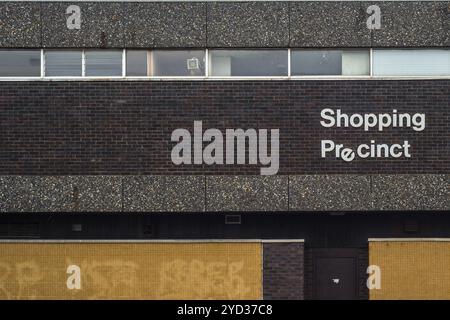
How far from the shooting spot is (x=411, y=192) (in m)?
11.4

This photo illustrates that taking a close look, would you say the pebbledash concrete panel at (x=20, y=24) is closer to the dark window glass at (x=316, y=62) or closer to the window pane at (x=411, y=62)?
the dark window glass at (x=316, y=62)

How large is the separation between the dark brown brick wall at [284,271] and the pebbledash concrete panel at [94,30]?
16.2 feet

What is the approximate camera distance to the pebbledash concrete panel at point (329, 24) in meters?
11.5

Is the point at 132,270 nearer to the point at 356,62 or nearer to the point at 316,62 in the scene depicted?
the point at 316,62

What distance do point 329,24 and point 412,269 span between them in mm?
4943

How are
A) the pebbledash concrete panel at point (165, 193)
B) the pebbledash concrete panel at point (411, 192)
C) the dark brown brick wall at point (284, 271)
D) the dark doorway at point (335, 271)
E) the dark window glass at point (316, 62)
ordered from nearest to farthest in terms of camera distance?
1. the pebbledash concrete panel at point (411, 192)
2. the pebbledash concrete panel at point (165, 193)
3. the dark window glass at point (316, 62)
4. the dark brown brick wall at point (284, 271)
5. the dark doorway at point (335, 271)

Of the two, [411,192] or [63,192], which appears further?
[63,192]

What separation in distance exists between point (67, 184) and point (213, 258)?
10.2ft

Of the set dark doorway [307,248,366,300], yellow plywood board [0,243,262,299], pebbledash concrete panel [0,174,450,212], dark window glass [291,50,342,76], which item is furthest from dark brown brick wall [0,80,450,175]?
dark doorway [307,248,366,300]

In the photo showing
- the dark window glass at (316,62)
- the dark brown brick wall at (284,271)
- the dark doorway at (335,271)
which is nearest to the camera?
the dark window glass at (316,62)

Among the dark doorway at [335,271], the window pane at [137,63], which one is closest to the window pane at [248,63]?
the window pane at [137,63]

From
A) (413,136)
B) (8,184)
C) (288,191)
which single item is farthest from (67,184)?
(413,136)

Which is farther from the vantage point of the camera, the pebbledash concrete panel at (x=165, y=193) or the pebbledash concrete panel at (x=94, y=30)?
the pebbledash concrete panel at (x=94, y=30)

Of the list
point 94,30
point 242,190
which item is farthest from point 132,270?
point 94,30
